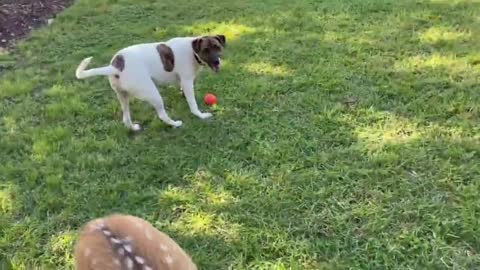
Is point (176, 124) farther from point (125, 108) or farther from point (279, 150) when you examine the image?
point (279, 150)

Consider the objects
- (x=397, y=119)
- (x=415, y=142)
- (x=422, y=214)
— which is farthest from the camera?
(x=397, y=119)

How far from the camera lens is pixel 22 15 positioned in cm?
667

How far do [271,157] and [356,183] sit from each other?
561mm

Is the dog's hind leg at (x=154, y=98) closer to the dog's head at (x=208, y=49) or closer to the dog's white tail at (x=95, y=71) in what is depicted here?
the dog's white tail at (x=95, y=71)

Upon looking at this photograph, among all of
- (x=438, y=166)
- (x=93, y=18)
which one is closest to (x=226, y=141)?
(x=438, y=166)

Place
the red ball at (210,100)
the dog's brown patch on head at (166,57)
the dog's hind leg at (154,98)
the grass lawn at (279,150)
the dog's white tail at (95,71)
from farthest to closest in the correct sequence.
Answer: the red ball at (210,100)
the dog's brown patch on head at (166,57)
the dog's hind leg at (154,98)
the dog's white tail at (95,71)
the grass lawn at (279,150)

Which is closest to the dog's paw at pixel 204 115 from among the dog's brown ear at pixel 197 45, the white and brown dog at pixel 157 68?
the white and brown dog at pixel 157 68

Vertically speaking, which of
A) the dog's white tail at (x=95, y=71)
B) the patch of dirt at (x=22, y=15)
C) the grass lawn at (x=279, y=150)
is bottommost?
the grass lawn at (x=279, y=150)

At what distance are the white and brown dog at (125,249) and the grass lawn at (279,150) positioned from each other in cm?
→ 72

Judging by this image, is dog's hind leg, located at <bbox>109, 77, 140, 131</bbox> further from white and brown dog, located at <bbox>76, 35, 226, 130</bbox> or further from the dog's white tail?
the dog's white tail

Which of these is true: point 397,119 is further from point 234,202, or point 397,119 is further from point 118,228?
point 118,228

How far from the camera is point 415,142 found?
3773mm

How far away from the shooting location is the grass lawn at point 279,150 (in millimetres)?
3104

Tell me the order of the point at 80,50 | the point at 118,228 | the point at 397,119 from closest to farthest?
1. the point at 118,228
2. the point at 397,119
3. the point at 80,50
